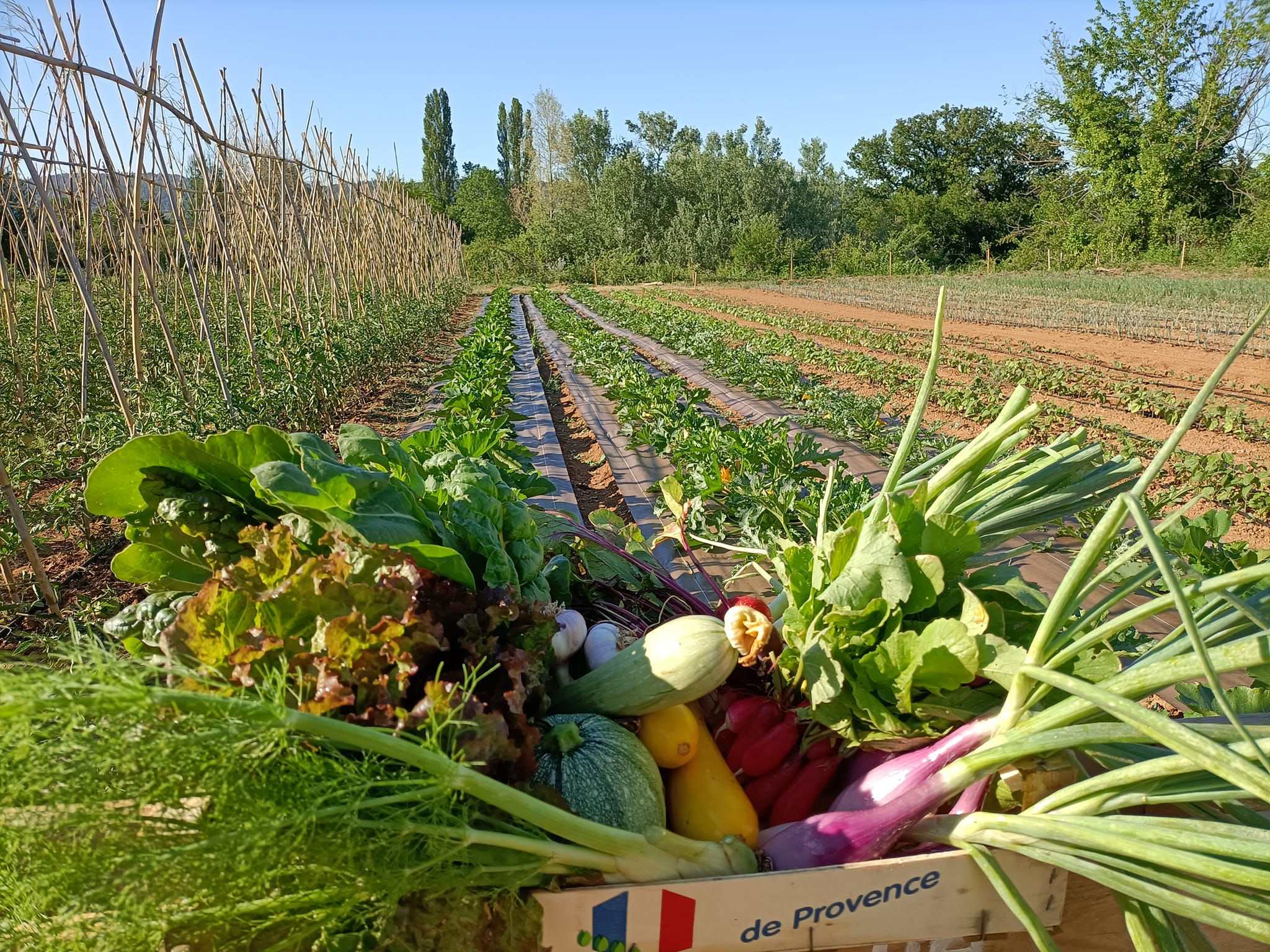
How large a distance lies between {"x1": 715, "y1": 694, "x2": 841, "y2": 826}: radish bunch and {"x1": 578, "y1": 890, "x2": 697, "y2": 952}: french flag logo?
469mm

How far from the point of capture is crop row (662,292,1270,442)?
916 cm

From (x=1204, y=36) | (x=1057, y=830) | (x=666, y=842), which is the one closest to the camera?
Result: (x=1057, y=830)

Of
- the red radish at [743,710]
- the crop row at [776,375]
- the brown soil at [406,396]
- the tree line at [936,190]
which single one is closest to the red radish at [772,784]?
the red radish at [743,710]

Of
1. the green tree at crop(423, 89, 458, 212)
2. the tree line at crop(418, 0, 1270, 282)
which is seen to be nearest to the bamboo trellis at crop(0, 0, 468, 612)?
the tree line at crop(418, 0, 1270, 282)

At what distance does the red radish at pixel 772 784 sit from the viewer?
1.88 meters

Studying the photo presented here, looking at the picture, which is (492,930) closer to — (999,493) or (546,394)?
(999,493)

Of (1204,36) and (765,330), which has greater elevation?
(1204,36)

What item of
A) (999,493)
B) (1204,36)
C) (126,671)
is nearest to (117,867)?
(126,671)

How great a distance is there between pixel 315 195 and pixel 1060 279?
32.4 metres

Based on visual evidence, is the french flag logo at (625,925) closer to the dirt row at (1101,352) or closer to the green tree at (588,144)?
the dirt row at (1101,352)

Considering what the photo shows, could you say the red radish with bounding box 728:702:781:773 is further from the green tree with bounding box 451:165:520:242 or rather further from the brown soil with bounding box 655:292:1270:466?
the green tree with bounding box 451:165:520:242

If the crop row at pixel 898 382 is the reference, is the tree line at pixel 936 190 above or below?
above

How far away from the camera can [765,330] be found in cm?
2006

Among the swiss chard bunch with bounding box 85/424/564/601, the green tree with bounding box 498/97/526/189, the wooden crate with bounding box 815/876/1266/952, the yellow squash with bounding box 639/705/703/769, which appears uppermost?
the green tree with bounding box 498/97/526/189
